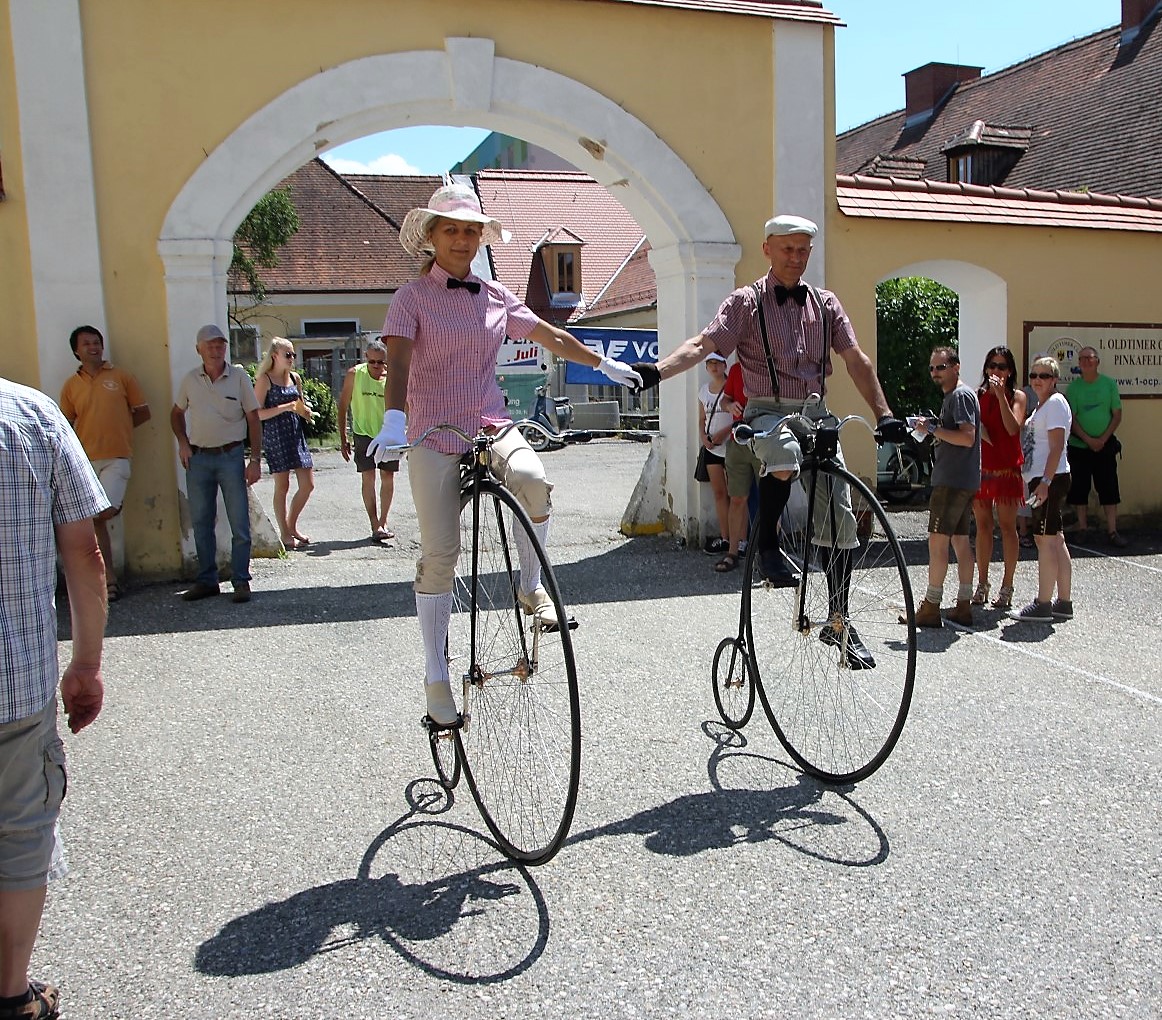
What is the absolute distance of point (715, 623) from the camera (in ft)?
24.3

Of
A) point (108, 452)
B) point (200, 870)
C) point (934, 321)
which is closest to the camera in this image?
point (200, 870)

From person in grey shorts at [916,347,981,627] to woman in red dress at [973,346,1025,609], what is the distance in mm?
308

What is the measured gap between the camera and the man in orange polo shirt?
8.12 m

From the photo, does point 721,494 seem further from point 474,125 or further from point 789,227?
point 789,227

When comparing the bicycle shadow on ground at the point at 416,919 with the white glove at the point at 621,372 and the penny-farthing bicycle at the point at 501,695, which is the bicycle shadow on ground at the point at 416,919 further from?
the white glove at the point at 621,372

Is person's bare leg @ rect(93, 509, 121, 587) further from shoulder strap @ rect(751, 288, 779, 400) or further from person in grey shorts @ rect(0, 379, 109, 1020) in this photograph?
person in grey shorts @ rect(0, 379, 109, 1020)

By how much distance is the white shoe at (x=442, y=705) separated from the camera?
414 cm

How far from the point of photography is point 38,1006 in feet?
9.16

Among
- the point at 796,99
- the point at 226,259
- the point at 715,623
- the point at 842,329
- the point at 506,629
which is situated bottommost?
the point at 715,623

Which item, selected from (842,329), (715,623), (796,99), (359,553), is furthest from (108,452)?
(796,99)

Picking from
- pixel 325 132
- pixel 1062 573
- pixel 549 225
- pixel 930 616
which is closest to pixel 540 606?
pixel 930 616

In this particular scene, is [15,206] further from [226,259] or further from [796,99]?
[796,99]

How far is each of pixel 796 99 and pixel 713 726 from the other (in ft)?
23.1

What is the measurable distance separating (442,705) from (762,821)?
125cm
